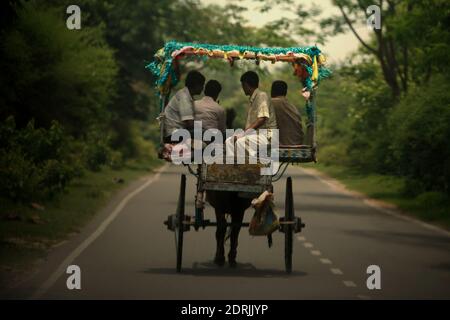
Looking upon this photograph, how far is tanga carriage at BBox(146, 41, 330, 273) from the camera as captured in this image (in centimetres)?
1641

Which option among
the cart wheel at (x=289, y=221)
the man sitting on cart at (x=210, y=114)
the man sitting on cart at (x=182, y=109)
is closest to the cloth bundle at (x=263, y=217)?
the cart wheel at (x=289, y=221)

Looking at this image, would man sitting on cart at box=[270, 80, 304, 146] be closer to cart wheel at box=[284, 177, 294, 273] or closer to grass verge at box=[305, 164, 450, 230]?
cart wheel at box=[284, 177, 294, 273]

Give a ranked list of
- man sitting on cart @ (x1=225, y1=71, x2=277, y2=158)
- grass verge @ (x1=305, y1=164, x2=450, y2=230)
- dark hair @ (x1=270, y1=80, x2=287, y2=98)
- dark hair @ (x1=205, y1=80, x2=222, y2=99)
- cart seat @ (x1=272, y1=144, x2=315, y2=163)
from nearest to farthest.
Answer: man sitting on cart @ (x1=225, y1=71, x2=277, y2=158) < cart seat @ (x1=272, y1=144, x2=315, y2=163) < dark hair @ (x1=205, y1=80, x2=222, y2=99) < dark hair @ (x1=270, y1=80, x2=287, y2=98) < grass verge @ (x1=305, y1=164, x2=450, y2=230)

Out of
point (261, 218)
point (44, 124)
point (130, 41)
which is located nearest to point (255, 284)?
point (261, 218)

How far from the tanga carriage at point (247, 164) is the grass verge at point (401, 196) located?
1013 cm

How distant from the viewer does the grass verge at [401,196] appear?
29.4 metres

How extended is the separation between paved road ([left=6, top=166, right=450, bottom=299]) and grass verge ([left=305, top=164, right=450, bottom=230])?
947 mm

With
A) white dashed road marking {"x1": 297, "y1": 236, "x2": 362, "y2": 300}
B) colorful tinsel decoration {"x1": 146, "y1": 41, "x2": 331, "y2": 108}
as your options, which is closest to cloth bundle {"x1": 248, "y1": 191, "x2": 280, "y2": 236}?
white dashed road marking {"x1": 297, "y1": 236, "x2": 362, "y2": 300}

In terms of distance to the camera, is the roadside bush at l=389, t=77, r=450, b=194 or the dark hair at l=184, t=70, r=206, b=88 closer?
the dark hair at l=184, t=70, r=206, b=88

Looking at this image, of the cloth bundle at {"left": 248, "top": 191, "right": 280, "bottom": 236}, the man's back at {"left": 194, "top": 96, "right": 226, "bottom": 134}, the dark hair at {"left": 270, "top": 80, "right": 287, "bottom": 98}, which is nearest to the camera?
the cloth bundle at {"left": 248, "top": 191, "right": 280, "bottom": 236}

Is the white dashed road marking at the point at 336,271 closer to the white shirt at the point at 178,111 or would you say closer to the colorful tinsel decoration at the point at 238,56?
the colorful tinsel decoration at the point at 238,56

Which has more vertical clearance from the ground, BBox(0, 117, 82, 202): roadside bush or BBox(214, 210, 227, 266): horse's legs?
BBox(0, 117, 82, 202): roadside bush

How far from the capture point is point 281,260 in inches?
755

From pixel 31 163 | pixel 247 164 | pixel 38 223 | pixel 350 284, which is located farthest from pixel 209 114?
pixel 31 163
